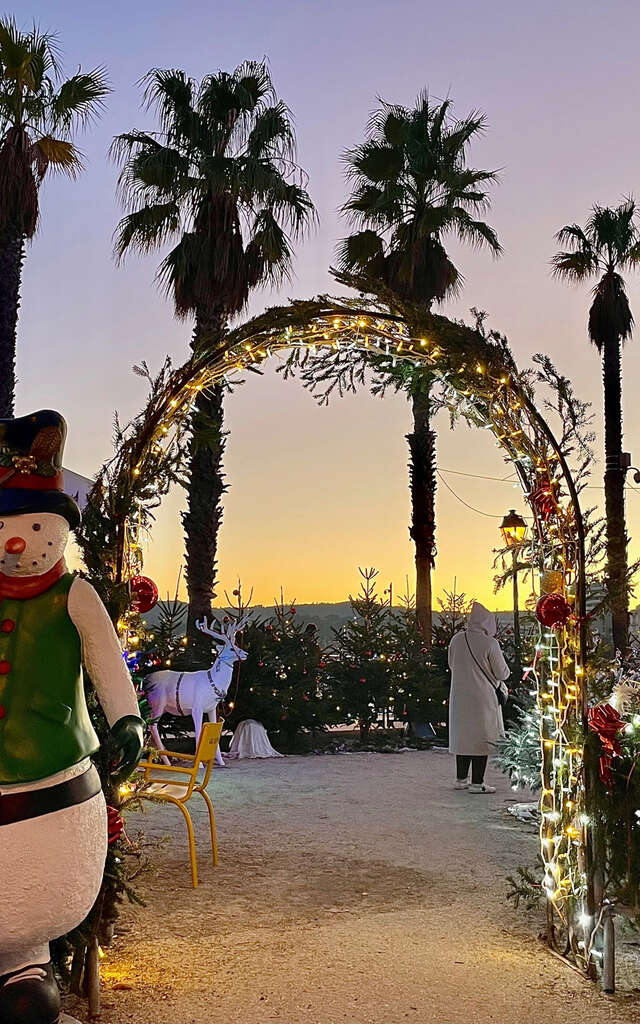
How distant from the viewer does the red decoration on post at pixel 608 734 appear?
165 inches

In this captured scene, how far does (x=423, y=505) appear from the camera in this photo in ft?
53.7

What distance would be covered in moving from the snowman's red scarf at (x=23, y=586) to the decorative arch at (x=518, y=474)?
992mm

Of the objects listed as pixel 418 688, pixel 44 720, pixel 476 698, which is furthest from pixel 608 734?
pixel 418 688

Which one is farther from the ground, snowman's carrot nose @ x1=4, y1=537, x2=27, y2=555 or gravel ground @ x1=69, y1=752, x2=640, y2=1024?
snowman's carrot nose @ x1=4, y1=537, x2=27, y2=555

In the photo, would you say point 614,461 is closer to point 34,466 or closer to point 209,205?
point 209,205

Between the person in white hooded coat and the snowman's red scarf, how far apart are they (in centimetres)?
654

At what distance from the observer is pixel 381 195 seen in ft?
53.2

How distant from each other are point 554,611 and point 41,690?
8.37ft

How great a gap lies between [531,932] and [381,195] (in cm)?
1348

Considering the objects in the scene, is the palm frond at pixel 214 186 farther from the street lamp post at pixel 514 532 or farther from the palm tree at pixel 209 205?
the street lamp post at pixel 514 532

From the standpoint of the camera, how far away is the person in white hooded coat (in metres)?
9.32

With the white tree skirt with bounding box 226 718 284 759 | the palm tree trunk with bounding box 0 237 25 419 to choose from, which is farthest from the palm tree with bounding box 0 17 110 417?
the white tree skirt with bounding box 226 718 284 759

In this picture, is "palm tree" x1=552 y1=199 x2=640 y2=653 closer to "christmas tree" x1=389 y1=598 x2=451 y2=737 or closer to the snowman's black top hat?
"christmas tree" x1=389 y1=598 x2=451 y2=737

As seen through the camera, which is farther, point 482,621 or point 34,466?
point 482,621
